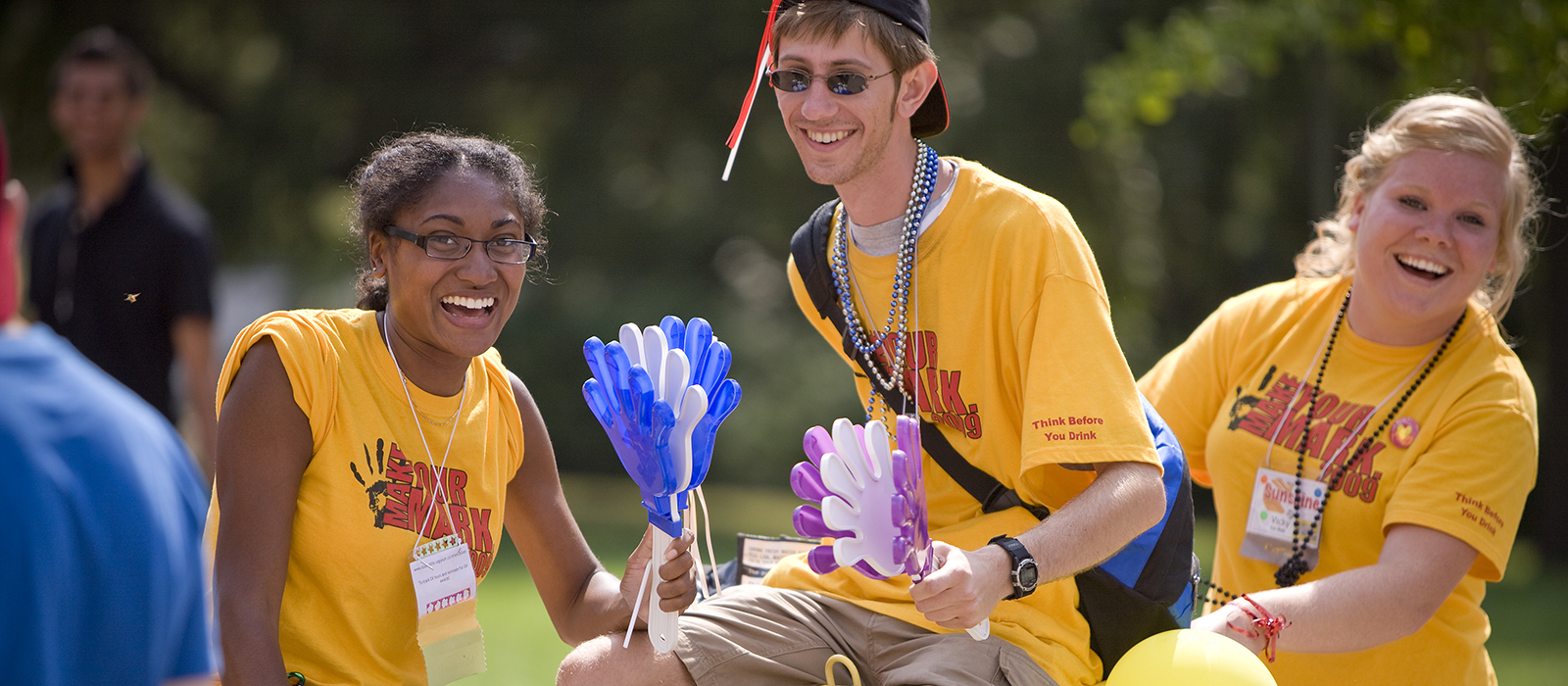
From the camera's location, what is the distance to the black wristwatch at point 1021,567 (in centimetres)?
233

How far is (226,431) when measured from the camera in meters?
2.56

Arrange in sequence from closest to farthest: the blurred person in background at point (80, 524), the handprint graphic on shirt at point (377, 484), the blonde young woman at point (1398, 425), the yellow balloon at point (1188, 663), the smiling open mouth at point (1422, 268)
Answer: the blurred person in background at point (80, 524), the yellow balloon at point (1188, 663), the handprint graphic on shirt at point (377, 484), the blonde young woman at point (1398, 425), the smiling open mouth at point (1422, 268)

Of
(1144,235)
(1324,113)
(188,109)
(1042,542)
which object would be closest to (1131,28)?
(1324,113)

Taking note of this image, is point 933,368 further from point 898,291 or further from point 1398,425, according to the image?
point 1398,425

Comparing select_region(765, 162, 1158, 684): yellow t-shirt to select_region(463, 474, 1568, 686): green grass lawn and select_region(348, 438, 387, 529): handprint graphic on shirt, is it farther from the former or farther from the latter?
select_region(463, 474, 1568, 686): green grass lawn

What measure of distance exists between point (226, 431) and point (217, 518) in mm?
236

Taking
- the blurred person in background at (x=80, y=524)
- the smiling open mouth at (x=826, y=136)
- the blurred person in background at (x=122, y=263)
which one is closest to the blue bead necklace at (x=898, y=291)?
the smiling open mouth at (x=826, y=136)

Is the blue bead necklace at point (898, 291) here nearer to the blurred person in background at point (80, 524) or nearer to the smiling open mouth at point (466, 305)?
the smiling open mouth at point (466, 305)

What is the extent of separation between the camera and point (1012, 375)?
108 inches

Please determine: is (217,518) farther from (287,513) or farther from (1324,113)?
(1324,113)

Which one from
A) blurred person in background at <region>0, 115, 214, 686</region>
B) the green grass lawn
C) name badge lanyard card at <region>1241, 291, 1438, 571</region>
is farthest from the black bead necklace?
the green grass lawn

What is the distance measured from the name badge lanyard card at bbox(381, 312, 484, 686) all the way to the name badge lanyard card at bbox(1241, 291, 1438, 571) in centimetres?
205

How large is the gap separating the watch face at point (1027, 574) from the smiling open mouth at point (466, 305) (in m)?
1.31

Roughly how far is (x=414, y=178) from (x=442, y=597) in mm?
904
